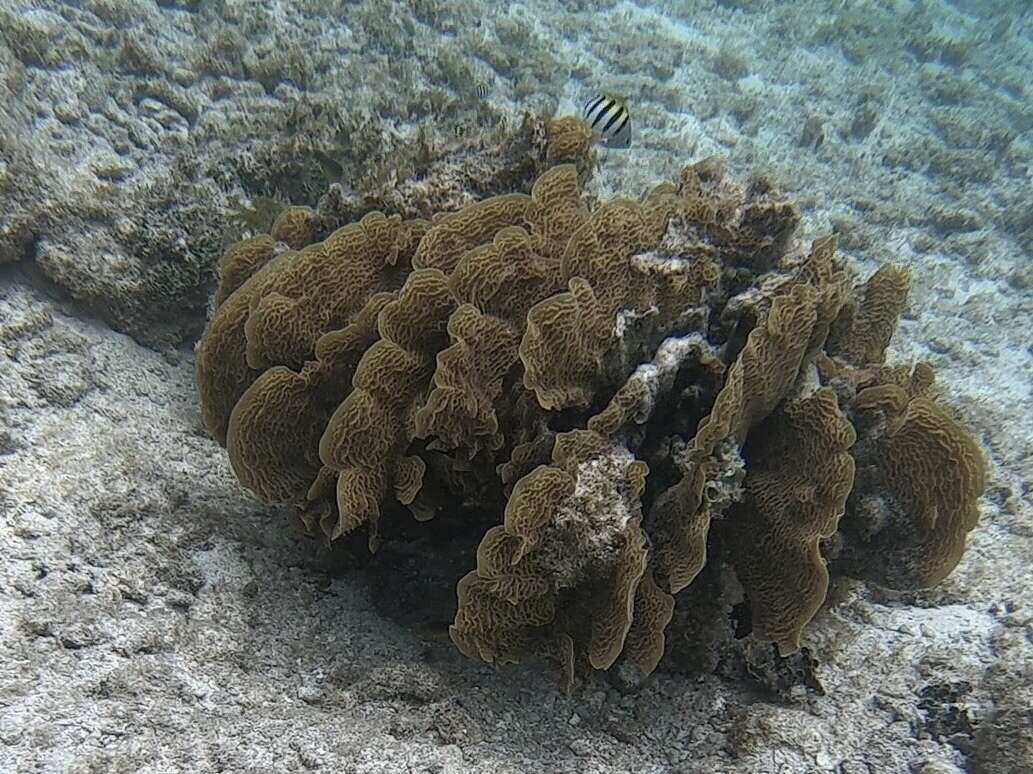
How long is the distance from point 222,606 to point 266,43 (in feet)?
22.6

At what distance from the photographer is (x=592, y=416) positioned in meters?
3.05

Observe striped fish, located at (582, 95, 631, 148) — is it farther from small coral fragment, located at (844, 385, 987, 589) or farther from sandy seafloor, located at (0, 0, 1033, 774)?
small coral fragment, located at (844, 385, 987, 589)

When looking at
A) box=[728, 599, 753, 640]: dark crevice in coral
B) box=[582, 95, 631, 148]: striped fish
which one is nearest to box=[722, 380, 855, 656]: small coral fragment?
box=[728, 599, 753, 640]: dark crevice in coral

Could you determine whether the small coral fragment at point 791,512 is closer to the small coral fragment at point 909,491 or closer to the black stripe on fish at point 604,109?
the small coral fragment at point 909,491

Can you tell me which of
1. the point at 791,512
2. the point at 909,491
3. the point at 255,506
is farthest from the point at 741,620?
the point at 255,506

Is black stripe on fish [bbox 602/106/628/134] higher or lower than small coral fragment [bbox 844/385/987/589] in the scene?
higher

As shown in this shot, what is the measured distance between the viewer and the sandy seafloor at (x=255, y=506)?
2.71 metres

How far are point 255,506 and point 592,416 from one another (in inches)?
74.0

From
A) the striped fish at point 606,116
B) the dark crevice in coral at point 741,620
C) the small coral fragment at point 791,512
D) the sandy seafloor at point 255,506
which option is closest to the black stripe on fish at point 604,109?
the striped fish at point 606,116

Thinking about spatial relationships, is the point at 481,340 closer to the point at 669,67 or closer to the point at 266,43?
the point at 266,43

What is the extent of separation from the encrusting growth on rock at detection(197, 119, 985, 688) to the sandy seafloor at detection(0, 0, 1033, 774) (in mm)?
404

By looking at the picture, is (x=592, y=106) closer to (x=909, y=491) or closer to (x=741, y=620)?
(x=909, y=491)

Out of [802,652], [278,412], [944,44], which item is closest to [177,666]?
[278,412]

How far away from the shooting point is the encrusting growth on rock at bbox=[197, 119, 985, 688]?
2.82 m
